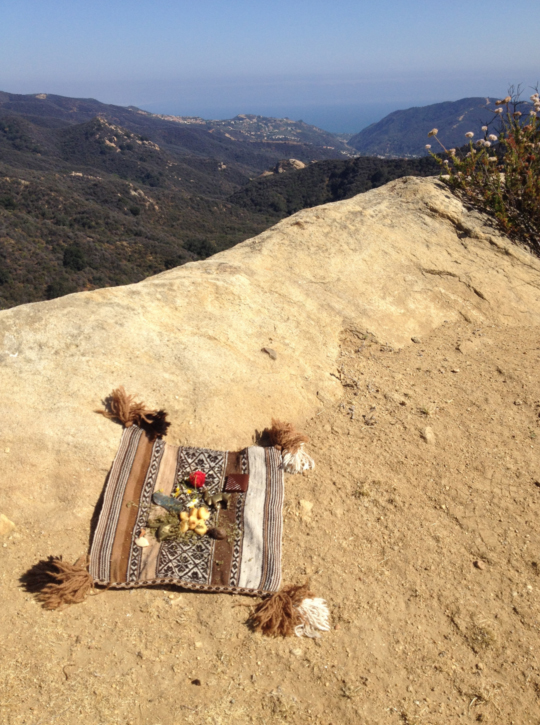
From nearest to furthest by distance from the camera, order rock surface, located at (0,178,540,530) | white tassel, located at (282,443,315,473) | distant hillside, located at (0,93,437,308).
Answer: rock surface, located at (0,178,540,530) → white tassel, located at (282,443,315,473) → distant hillside, located at (0,93,437,308)

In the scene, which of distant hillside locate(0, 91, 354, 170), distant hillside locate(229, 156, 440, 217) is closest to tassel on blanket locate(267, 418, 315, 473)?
distant hillside locate(229, 156, 440, 217)

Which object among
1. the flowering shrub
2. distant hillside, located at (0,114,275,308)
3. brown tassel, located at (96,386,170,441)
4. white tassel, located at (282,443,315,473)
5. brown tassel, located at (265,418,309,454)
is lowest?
distant hillside, located at (0,114,275,308)

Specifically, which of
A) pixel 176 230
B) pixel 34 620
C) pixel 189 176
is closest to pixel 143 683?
pixel 34 620

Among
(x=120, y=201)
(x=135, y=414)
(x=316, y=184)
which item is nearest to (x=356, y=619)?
(x=135, y=414)

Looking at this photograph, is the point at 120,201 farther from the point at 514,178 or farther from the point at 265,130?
the point at 265,130

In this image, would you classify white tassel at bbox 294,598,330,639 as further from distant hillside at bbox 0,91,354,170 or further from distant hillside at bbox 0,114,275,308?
distant hillside at bbox 0,91,354,170

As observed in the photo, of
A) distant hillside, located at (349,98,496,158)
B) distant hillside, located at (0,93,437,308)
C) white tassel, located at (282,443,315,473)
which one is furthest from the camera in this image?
distant hillside, located at (349,98,496,158)
